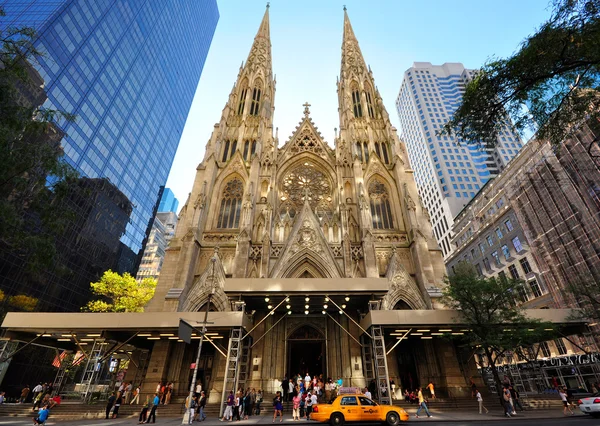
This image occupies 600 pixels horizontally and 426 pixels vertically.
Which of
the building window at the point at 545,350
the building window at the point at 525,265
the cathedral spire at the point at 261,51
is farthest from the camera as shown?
the cathedral spire at the point at 261,51

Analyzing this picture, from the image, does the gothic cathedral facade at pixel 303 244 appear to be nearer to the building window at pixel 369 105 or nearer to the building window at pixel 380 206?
the building window at pixel 380 206

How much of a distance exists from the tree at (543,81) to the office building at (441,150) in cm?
4730

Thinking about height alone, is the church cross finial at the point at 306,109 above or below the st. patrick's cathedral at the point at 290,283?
above

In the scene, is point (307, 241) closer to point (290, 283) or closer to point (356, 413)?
point (290, 283)

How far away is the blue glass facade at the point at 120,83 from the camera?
3881cm

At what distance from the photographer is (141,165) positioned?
186 ft

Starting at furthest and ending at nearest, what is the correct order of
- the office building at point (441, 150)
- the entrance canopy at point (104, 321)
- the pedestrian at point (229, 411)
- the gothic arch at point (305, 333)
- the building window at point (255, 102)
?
the office building at point (441, 150)
the building window at point (255, 102)
the gothic arch at point (305, 333)
the entrance canopy at point (104, 321)
the pedestrian at point (229, 411)

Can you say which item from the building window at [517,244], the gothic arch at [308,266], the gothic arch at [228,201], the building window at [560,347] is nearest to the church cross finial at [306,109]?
the gothic arch at [228,201]

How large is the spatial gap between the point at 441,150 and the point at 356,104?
4686 cm

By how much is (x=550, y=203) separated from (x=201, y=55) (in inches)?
3894

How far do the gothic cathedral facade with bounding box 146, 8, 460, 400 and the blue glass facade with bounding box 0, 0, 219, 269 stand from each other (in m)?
21.2

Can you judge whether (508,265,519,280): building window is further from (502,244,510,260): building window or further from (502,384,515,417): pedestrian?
(502,384,515,417): pedestrian

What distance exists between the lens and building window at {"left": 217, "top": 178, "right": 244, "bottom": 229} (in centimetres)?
2786

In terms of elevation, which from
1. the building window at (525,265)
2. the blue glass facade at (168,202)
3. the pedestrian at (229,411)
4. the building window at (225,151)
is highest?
the blue glass facade at (168,202)
